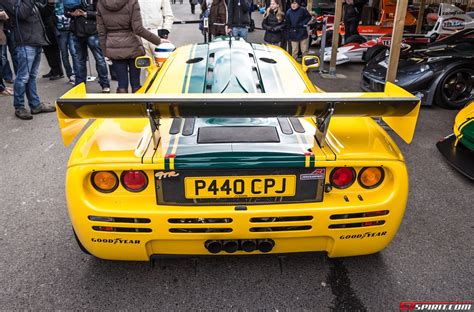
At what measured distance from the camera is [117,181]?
1.97 metres

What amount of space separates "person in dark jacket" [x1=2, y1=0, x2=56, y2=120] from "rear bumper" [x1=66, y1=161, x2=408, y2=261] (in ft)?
12.6

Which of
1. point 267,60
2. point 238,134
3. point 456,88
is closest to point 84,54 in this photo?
point 267,60

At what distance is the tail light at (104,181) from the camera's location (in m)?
1.97

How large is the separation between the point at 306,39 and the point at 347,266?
24.4 feet

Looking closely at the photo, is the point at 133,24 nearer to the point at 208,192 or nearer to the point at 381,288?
the point at 208,192

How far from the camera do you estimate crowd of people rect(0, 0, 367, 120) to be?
16.3 feet

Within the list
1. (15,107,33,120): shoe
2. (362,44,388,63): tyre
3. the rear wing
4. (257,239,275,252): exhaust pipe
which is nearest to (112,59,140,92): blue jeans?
(15,107,33,120): shoe

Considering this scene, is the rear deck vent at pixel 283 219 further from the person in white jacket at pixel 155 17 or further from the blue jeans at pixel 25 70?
the person in white jacket at pixel 155 17

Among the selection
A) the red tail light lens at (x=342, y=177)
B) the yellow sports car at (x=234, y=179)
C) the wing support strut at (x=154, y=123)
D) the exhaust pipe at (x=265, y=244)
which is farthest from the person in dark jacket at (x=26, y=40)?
the red tail light lens at (x=342, y=177)

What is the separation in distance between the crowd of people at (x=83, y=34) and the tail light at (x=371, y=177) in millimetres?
3828

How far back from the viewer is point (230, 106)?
1807 millimetres

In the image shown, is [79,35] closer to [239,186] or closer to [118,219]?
[118,219]

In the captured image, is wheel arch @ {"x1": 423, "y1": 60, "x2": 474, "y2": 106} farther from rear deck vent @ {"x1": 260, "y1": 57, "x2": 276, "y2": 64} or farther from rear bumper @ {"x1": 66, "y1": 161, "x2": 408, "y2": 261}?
rear bumper @ {"x1": 66, "y1": 161, "x2": 408, "y2": 261}

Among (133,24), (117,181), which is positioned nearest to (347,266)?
(117,181)
